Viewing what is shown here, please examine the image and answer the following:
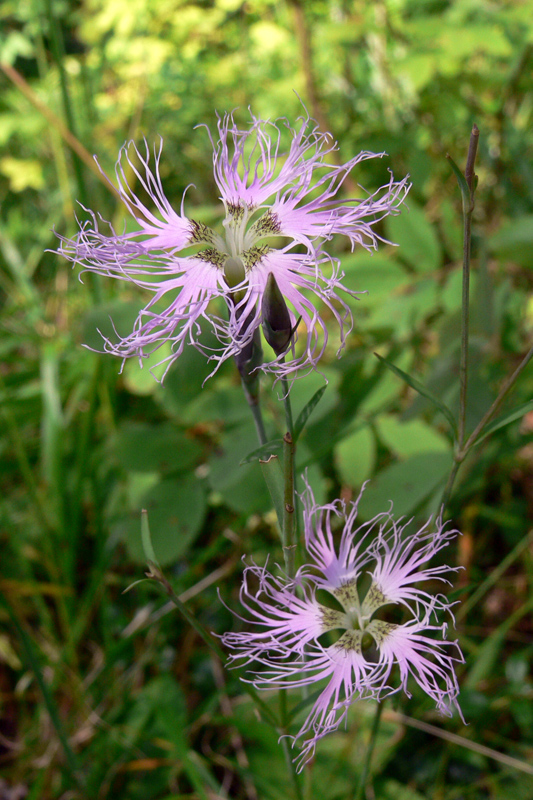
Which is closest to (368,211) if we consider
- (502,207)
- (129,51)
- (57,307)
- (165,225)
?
(165,225)

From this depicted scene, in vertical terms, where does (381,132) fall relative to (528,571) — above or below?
above

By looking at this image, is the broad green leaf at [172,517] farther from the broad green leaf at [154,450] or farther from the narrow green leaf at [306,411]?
the narrow green leaf at [306,411]

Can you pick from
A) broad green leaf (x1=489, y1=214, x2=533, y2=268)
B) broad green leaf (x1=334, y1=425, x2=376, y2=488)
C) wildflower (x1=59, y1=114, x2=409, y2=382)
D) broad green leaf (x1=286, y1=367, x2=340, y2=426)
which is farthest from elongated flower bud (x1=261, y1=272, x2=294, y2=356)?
broad green leaf (x1=489, y1=214, x2=533, y2=268)

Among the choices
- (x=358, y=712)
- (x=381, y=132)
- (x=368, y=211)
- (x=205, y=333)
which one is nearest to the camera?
(x=368, y=211)

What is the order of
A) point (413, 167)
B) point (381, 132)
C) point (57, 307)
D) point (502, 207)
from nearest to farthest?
point (413, 167)
point (381, 132)
point (502, 207)
point (57, 307)

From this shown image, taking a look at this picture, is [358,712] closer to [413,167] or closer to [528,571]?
[528,571]

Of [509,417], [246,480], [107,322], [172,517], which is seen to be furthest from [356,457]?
[509,417]

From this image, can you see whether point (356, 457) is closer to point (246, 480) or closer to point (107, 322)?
point (246, 480)
